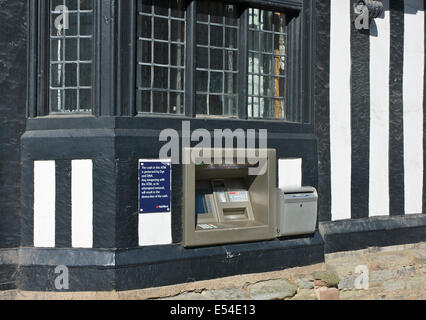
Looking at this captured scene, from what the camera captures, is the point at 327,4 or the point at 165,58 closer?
the point at 165,58

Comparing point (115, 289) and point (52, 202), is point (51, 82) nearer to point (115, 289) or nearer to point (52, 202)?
point (52, 202)

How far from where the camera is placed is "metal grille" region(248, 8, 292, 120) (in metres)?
5.11

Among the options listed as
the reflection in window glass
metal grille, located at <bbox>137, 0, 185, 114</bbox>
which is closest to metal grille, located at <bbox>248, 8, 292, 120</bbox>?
the reflection in window glass

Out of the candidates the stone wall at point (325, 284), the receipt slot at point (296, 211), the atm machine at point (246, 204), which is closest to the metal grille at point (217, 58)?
the atm machine at point (246, 204)

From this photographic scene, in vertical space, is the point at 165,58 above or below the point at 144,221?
above

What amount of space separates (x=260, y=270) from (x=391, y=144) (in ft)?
7.82

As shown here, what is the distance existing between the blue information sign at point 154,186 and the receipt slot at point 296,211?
116cm

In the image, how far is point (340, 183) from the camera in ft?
18.4

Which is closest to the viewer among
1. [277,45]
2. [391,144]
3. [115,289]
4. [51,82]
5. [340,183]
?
[115,289]

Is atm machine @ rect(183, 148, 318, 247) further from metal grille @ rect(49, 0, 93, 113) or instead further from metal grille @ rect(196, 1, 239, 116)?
metal grille @ rect(49, 0, 93, 113)

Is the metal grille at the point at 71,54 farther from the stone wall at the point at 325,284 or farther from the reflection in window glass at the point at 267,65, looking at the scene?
the stone wall at the point at 325,284

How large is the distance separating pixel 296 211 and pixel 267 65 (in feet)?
5.08

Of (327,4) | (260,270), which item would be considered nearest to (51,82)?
(260,270)

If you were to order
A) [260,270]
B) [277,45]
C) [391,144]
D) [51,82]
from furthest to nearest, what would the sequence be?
[391,144], [277,45], [260,270], [51,82]
